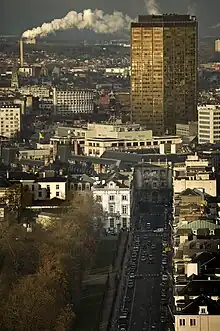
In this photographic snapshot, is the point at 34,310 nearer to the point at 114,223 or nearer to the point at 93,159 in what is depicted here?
the point at 114,223

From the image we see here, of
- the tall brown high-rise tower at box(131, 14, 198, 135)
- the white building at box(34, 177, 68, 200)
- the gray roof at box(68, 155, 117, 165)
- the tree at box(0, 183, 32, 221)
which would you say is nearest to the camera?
the tree at box(0, 183, 32, 221)

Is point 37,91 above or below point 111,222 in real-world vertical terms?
above

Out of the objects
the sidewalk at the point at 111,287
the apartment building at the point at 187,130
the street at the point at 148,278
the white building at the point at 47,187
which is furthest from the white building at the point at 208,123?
the sidewalk at the point at 111,287

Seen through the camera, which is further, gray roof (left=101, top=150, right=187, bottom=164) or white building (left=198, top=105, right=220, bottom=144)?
white building (left=198, top=105, right=220, bottom=144)

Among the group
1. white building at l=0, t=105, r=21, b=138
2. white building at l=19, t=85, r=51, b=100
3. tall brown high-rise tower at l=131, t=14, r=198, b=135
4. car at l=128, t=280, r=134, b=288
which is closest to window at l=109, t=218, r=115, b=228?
car at l=128, t=280, r=134, b=288

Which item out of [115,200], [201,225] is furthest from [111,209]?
[201,225]

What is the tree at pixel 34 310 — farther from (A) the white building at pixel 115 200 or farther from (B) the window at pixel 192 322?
(A) the white building at pixel 115 200

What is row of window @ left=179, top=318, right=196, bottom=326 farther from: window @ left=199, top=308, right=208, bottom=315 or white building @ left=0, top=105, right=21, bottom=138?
white building @ left=0, top=105, right=21, bottom=138

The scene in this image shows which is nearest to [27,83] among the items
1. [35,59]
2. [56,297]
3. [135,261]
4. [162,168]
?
[35,59]
